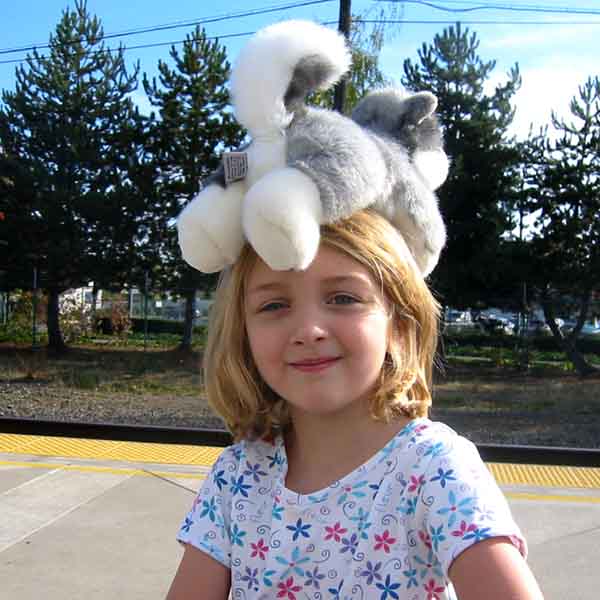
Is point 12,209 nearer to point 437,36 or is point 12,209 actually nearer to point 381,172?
point 437,36

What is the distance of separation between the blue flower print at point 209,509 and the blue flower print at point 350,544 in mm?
287

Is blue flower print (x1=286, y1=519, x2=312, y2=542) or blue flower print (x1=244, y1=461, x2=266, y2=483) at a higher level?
blue flower print (x1=244, y1=461, x2=266, y2=483)

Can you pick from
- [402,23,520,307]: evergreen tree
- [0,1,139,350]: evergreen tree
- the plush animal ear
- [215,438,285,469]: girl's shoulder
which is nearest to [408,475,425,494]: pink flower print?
[215,438,285,469]: girl's shoulder

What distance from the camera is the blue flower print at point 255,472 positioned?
143 cm

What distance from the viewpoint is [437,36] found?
17828mm

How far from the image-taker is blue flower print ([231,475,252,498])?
4.63ft

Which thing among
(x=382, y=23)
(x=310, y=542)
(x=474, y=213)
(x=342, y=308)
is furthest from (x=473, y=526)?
(x=474, y=213)

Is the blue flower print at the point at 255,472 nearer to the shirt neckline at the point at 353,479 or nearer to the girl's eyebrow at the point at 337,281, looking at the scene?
the shirt neckline at the point at 353,479

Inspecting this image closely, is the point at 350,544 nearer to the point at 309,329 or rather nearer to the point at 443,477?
the point at 443,477

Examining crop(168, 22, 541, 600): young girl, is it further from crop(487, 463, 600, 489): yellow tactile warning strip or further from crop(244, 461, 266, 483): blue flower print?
crop(487, 463, 600, 489): yellow tactile warning strip

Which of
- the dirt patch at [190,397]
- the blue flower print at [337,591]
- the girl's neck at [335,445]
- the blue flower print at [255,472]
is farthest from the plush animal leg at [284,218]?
the dirt patch at [190,397]

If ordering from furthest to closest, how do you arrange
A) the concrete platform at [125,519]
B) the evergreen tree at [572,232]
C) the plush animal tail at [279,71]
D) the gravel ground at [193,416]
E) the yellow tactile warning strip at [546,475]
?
the evergreen tree at [572,232], the gravel ground at [193,416], the yellow tactile warning strip at [546,475], the concrete platform at [125,519], the plush animal tail at [279,71]

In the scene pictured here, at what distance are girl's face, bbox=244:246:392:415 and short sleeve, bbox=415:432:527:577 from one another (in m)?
0.19

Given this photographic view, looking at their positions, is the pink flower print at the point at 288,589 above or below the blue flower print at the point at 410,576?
below
